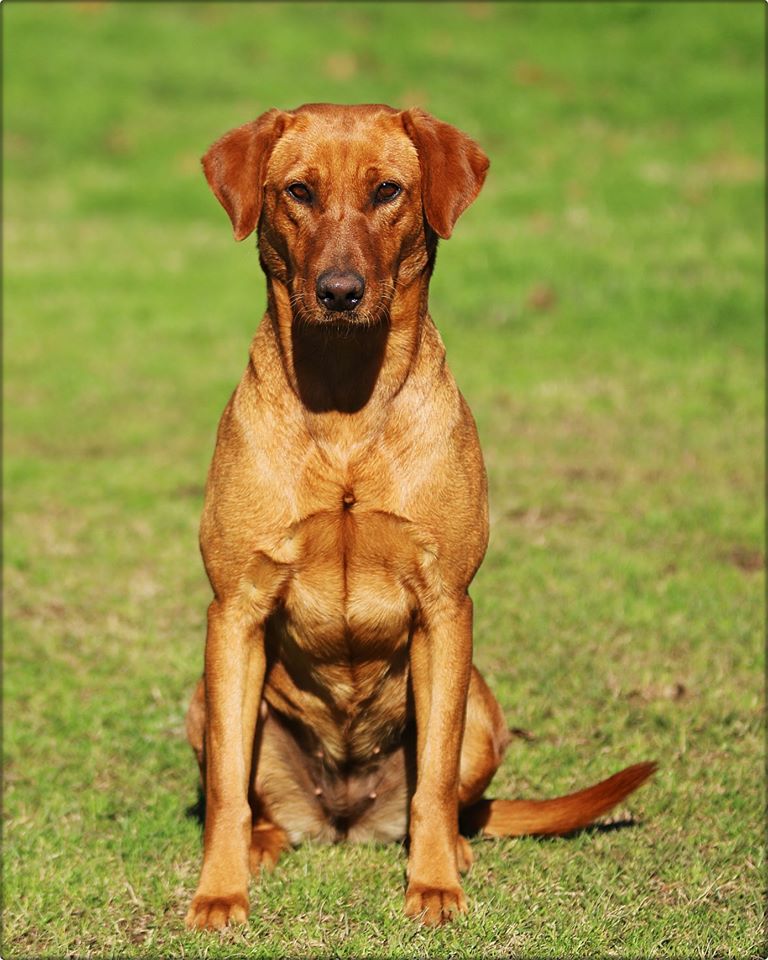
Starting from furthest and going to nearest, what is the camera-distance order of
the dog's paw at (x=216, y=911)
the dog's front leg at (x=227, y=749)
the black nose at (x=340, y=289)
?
1. the dog's front leg at (x=227, y=749)
2. the dog's paw at (x=216, y=911)
3. the black nose at (x=340, y=289)

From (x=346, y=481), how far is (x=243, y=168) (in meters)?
0.97

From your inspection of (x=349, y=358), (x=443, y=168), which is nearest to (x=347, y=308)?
(x=349, y=358)

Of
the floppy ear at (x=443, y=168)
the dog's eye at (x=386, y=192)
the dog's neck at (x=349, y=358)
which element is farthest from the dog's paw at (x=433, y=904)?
the dog's eye at (x=386, y=192)

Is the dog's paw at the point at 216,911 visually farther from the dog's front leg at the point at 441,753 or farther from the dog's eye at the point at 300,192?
the dog's eye at the point at 300,192

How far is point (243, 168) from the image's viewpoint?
12.4 feet

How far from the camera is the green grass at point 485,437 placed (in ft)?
12.9

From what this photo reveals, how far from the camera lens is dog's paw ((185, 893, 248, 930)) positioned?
11.7ft

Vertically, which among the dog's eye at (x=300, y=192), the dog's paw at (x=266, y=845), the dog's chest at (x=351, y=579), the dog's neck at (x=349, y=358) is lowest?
the dog's paw at (x=266, y=845)

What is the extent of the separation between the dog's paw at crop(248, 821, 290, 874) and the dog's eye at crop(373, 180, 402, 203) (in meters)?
1.95

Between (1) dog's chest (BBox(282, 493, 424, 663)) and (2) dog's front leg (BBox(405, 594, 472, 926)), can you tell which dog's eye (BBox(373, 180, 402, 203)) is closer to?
(1) dog's chest (BBox(282, 493, 424, 663))

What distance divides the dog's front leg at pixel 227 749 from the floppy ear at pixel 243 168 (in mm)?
1129

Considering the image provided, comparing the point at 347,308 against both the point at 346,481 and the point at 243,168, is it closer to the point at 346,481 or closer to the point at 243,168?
the point at 346,481

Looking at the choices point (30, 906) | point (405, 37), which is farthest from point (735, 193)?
point (30, 906)

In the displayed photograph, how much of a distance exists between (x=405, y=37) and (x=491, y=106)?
8.36 ft
